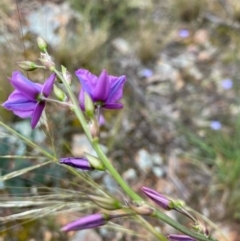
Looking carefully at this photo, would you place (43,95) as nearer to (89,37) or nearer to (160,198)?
(160,198)

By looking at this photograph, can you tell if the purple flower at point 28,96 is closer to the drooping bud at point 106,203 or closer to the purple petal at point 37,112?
the purple petal at point 37,112

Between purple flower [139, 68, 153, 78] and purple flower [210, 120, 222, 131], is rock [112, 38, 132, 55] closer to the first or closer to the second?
purple flower [139, 68, 153, 78]

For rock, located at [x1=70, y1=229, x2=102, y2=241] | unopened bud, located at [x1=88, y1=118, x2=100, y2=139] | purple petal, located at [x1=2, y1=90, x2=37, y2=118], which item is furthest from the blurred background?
unopened bud, located at [x1=88, y1=118, x2=100, y2=139]

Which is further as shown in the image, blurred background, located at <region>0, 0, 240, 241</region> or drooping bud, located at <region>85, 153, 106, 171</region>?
blurred background, located at <region>0, 0, 240, 241</region>

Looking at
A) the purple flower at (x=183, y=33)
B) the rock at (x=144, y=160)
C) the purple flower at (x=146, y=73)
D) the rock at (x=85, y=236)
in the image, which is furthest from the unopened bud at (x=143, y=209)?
the purple flower at (x=183, y=33)

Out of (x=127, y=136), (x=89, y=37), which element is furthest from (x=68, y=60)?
(x=127, y=136)

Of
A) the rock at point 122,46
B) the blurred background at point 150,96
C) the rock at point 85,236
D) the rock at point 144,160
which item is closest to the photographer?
the rock at point 85,236
